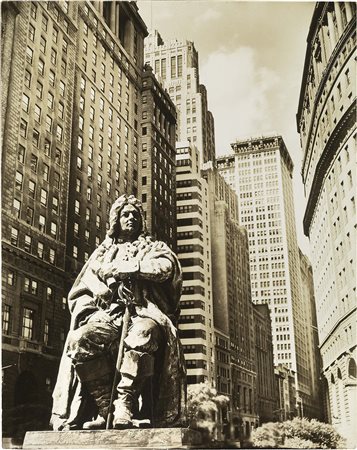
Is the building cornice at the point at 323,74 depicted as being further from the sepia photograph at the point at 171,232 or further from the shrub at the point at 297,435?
the shrub at the point at 297,435

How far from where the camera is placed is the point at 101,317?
14.1 ft

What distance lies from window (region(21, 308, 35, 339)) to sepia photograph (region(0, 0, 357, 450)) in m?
0.05

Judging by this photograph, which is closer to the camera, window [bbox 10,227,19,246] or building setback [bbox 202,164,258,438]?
window [bbox 10,227,19,246]

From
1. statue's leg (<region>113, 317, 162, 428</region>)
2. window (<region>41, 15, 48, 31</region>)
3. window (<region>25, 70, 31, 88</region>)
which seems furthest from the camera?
window (<region>25, 70, 31, 88</region>)

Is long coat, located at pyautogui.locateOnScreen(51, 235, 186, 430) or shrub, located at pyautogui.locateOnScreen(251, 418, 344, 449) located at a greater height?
long coat, located at pyautogui.locateOnScreen(51, 235, 186, 430)

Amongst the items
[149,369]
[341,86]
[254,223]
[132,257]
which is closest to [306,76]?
[341,86]

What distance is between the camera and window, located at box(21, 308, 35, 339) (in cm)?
1405

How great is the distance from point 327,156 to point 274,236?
451 cm

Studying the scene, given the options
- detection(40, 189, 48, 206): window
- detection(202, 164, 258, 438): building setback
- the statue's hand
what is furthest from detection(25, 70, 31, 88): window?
the statue's hand

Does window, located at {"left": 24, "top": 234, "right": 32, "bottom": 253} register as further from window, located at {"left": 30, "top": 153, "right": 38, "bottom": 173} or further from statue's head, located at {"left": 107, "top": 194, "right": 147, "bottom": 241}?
statue's head, located at {"left": 107, "top": 194, "right": 147, "bottom": 241}

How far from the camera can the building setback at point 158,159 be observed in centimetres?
1773

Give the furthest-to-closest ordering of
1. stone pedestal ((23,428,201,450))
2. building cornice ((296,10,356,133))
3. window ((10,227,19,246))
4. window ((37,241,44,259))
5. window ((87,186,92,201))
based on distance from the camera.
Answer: window ((87,186,92,201)) → window ((37,241,44,259)) → window ((10,227,19,246)) → building cornice ((296,10,356,133)) → stone pedestal ((23,428,201,450))

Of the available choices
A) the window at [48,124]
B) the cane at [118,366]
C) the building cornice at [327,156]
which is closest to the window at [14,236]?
the window at [48,124]

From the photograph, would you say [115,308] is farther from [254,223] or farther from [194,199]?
[194,199]
